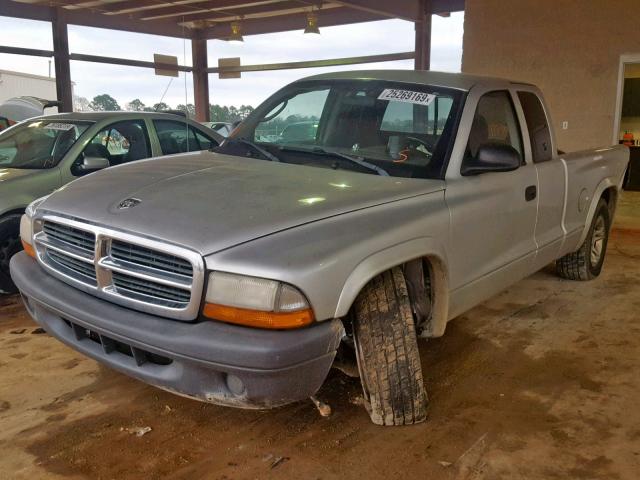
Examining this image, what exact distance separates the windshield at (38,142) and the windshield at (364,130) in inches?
85.1

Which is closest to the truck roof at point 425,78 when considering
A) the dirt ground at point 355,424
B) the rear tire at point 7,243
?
the dirt ground at point 355,424

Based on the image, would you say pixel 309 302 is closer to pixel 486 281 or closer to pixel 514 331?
pixel 486 281

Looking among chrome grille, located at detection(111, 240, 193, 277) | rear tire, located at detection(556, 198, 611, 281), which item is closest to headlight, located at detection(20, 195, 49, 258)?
chrome grille, located at detection(111, 240, 193, 277)

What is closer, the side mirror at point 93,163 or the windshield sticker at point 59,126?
the side mirror at point 93,163

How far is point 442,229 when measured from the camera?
9.61 ft

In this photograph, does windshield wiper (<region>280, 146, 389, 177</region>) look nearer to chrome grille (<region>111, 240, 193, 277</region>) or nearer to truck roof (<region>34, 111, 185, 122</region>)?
chrome grille (<region>111, 240, 193, 277</region>)

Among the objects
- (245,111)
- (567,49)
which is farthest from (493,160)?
(567,49)

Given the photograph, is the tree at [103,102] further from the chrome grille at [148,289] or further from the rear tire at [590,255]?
the rear tire at [590,255]

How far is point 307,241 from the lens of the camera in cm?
234

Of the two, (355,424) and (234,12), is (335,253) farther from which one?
(234,12)

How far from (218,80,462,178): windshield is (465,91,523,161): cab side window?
17 centimetres

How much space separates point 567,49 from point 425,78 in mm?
9136

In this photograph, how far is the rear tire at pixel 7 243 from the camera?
15.3 ft

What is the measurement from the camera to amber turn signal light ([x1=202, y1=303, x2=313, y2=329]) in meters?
2.22
